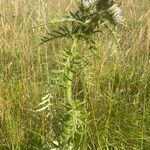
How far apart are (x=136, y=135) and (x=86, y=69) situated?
88 cm

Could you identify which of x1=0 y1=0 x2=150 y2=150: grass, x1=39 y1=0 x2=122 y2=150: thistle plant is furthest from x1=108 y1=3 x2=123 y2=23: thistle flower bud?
x1=0 y1=0 x2=150 y2=150: grass

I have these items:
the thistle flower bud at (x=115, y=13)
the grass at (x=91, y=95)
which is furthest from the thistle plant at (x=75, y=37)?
the grass at (x=91, y=95)

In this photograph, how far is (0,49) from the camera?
335 centimetres

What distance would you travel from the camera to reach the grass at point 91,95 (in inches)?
93.0

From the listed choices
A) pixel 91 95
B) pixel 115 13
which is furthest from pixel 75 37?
pixel 91 95

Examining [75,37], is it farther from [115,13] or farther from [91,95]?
[91,95]

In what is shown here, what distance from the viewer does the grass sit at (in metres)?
2.36

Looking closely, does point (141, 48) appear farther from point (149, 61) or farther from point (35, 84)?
point (35, 84)

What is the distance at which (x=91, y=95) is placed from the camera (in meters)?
2.66

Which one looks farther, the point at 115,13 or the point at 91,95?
the point at 91,95

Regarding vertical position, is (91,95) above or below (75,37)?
below

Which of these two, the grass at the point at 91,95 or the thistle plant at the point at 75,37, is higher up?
the thistle plant at the point at 75,37

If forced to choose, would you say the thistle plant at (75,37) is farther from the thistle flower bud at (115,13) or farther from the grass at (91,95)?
the grass at (91,95)

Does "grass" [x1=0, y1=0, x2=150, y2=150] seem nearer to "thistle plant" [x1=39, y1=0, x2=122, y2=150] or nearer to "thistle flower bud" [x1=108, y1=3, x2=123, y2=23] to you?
"thistle plant" [x1=39, y1=0, x2=122, y2=150]
